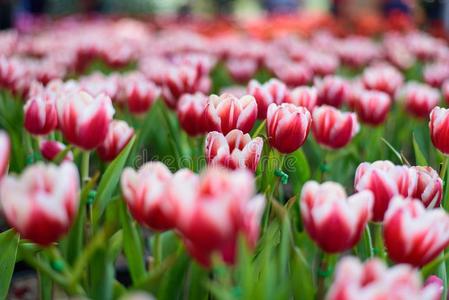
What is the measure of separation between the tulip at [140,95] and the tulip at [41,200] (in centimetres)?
109

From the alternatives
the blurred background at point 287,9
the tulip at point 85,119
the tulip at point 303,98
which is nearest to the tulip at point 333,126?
the tulip at point 303,98

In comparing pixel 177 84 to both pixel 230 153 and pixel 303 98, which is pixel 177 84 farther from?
pixel 230 153

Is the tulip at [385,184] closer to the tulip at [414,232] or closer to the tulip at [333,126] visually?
the tulip at [414,232]

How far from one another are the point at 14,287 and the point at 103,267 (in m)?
1.07

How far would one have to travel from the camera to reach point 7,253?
1.05 metres

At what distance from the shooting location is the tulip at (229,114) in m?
1.15

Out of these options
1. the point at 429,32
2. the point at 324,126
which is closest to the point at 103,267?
the point at 324,126

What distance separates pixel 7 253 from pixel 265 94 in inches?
24.7

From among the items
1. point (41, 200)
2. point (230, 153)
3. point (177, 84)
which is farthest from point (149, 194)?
point (177, 84)

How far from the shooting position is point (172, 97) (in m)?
1.79

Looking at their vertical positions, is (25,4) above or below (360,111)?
below

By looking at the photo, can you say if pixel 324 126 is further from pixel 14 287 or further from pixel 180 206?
pixel 14 287

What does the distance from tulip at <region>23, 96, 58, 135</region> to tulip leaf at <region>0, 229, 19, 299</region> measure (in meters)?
0.31

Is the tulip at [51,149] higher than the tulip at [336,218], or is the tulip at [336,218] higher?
the tulip at [336,218]
